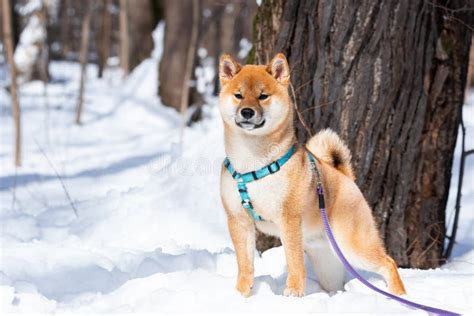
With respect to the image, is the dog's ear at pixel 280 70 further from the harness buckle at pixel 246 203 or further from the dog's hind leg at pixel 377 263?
the dog's hind leg at pixel 377 263

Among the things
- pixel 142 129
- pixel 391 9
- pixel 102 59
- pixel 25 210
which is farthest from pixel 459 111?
pixel 102 59

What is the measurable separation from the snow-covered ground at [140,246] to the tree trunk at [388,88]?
49 cm

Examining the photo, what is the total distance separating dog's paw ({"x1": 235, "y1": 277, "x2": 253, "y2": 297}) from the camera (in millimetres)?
3053

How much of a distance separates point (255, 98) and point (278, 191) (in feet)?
1.47

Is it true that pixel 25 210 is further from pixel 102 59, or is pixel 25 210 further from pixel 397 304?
pixel 102 59

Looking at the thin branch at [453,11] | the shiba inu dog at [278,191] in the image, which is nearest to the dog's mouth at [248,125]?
the shiba inu dog at [278,191]

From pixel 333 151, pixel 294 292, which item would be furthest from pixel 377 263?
pixel 333 151

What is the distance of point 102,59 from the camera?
19.6 m

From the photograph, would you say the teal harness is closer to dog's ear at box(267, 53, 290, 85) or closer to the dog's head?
→ the dog's head

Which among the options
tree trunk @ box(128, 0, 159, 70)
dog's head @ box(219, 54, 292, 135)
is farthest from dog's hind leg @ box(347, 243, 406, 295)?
tree trunk @ box(128, 0, 159, 70)

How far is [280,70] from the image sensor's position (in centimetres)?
309

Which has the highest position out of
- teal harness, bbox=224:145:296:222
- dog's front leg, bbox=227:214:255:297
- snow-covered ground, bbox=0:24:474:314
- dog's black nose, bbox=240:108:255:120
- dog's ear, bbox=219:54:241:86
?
dog's ear, bbox=219:54:241:86

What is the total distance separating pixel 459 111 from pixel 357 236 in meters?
1.61

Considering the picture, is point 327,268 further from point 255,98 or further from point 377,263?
point 255,98
